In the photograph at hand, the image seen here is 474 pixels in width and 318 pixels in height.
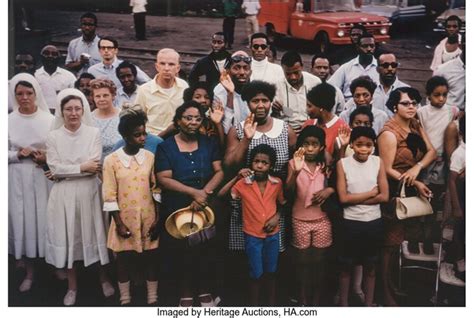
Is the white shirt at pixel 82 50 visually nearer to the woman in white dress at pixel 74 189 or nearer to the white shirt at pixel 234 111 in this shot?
the woman in white dress at pixel 74 189

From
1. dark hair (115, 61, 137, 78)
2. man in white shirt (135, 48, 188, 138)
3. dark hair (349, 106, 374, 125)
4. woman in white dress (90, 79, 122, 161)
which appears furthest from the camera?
dark hair (115, 61, 137, 78)

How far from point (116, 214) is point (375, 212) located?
6.29 ft

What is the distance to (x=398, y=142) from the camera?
175 inches

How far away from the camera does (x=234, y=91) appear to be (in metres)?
4.51

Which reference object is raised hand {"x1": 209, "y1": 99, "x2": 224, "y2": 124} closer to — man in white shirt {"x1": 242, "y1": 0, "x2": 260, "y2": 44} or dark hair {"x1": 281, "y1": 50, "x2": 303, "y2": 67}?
dark hair {"x1": 281, "y1": 50, "x2": 303, "y2": 67}

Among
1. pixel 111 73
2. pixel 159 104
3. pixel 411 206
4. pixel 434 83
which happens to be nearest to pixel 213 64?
pixel 159 104

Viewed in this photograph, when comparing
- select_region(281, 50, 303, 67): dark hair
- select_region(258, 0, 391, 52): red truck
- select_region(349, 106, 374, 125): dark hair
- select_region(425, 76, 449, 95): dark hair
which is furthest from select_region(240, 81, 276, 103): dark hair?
select_region(425, 76, 449, 95): dark hair

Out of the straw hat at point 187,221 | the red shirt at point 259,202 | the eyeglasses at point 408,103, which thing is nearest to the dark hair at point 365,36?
the eyeglasses at point 408,103

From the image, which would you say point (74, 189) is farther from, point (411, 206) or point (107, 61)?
point (411, 206)

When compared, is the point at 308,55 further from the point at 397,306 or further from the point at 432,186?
the point at 397,306

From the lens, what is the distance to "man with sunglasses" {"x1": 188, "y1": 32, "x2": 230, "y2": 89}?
471 cm

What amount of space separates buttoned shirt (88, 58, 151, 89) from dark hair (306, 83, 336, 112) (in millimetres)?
1313

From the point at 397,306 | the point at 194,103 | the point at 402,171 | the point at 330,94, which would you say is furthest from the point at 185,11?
the point at 397,306

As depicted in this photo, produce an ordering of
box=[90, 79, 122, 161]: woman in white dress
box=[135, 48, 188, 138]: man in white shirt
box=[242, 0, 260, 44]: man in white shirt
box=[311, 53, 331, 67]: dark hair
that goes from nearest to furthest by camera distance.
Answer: box=[90, 79, 122, 161]: woman in white dress → box=[135, 48, 188, 138]: man in white shirt → box=[311, 53, 331, 67]: dark hair → box=[242, 0, 260, 44]: man in white shirt
